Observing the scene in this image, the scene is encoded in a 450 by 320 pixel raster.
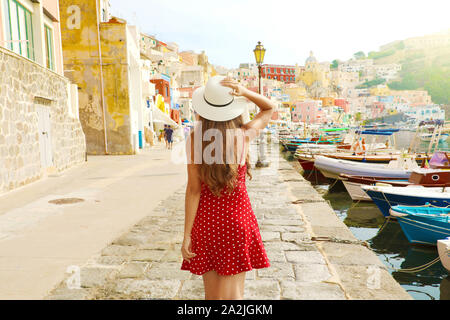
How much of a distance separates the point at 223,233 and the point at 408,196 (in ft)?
27.9

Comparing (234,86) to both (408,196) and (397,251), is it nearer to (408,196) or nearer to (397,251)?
Result: (397,251)

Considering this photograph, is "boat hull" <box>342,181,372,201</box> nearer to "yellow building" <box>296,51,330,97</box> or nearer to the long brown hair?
the long brown hair

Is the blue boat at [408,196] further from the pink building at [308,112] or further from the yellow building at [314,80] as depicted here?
the yellow building at [314,80]

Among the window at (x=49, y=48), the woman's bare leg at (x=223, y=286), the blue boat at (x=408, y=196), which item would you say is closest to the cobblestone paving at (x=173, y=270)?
the woman's bare leg at (x=223, y=286)

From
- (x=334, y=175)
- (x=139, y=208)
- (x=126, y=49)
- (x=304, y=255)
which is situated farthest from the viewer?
(x=126, y=49)

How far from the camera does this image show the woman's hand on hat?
2245mm

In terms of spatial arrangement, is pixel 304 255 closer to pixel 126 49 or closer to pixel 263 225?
pixel 263 225

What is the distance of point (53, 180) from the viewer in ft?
35.6

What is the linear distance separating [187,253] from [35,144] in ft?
31.6

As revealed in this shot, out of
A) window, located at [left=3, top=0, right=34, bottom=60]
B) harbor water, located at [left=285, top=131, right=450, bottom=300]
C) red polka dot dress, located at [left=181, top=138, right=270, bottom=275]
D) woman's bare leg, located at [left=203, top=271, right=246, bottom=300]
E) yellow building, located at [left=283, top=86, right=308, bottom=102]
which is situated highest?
yellow building, located at [left=283, top=86, right=308, bottom=102]

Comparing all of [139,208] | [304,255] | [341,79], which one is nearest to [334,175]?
[139,208]

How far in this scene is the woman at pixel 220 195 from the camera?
7.24ft

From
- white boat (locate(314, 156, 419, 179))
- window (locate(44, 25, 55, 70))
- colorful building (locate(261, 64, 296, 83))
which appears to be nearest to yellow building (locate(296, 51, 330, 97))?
colorful building (locate(261, 64, 296, 83))

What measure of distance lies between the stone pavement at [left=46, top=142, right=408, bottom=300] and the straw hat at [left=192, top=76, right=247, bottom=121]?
180 centimetres
